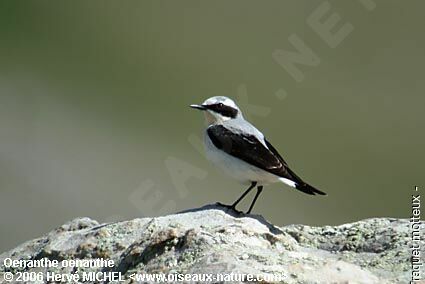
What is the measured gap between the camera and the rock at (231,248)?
19.4ft

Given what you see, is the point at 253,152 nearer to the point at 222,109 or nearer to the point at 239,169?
the point at 239,169

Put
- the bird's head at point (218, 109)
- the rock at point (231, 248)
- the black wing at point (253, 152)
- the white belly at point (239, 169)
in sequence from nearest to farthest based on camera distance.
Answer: the rock at point (231, 248) < the black wing at point (253, 152) < the white belly at point (239, 169) < the bird's head at point (218, 109)

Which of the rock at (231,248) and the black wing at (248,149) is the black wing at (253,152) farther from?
the rock at (231,248)

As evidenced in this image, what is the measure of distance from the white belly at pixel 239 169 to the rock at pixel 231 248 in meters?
1.08

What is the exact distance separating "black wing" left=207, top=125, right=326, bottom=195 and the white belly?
0.04 meters

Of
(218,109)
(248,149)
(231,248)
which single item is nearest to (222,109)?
(218,109)

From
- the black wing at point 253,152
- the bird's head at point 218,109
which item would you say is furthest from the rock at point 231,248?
the bird's head at point 218,109

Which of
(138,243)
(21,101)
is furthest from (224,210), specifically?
(21,101)

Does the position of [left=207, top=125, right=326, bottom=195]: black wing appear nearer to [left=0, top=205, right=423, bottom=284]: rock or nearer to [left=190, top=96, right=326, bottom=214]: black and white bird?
[left=190, top=96, right=326, bottom=214]: black and white bird

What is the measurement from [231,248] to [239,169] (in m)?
2.74

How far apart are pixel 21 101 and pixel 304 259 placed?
2235 centimetres

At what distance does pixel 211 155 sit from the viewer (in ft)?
29.8

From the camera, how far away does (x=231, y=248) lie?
612 cm

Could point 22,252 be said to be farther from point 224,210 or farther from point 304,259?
point 304,259
